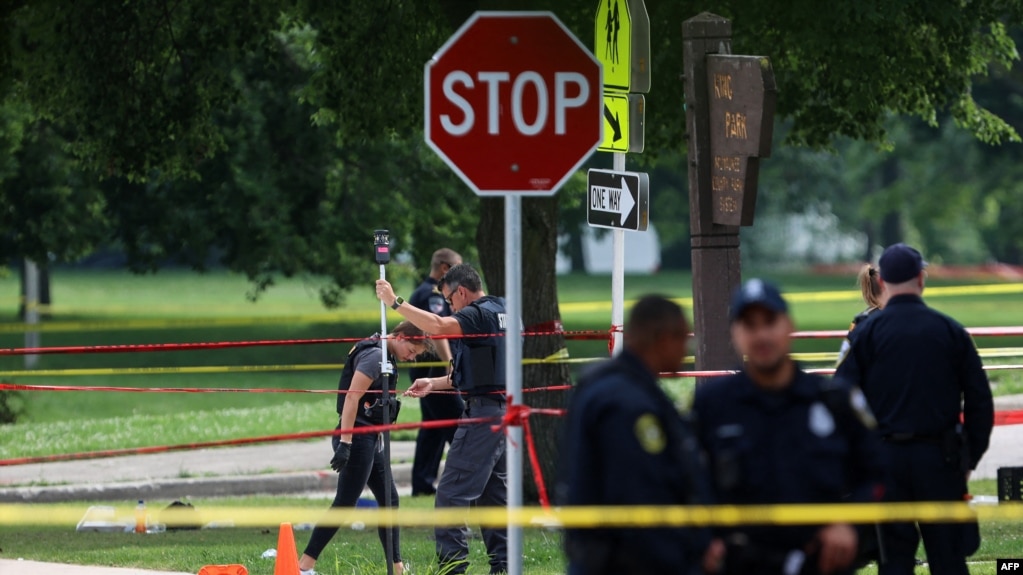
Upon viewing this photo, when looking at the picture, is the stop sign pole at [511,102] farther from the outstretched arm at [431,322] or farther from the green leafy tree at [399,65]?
the green leafy tree at [399,65]

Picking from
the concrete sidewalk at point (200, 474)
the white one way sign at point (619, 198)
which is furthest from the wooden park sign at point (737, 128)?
the concrete sidewalk at point (200, 474)

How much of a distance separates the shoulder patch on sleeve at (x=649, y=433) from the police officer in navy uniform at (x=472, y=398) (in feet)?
16.0

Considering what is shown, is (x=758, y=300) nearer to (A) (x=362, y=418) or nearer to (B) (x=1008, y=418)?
(A) (x=362, y=418)

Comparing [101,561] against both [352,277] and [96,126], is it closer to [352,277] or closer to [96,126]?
[96,126]

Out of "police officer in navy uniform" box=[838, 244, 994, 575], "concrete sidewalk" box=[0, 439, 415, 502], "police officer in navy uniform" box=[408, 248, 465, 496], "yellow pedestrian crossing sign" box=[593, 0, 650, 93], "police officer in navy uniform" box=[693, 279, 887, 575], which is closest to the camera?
"police officer in navy uniform" box=[693, 279, 887, 575]

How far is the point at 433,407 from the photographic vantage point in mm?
13125

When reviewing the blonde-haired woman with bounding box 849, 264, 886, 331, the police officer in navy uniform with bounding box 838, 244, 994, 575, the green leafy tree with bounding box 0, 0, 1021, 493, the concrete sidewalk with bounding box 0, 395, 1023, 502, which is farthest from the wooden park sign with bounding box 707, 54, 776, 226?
the concrete sidewalk with bounding box 0, 395, 1023, 502

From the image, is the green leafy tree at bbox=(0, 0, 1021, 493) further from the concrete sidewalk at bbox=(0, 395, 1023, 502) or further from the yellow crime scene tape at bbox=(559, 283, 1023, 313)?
the concrete sidewalk at bbox=(0, 395, 1023, 502)

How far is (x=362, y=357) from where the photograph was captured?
9727mm

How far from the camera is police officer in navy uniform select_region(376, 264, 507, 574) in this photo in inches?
370

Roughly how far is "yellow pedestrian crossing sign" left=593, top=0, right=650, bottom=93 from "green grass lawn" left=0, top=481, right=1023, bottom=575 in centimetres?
298

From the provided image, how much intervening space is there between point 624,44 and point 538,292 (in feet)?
11.0

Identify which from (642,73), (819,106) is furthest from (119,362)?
(642,73)

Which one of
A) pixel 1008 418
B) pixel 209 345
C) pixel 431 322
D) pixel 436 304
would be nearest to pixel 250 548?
pixel 209 345
